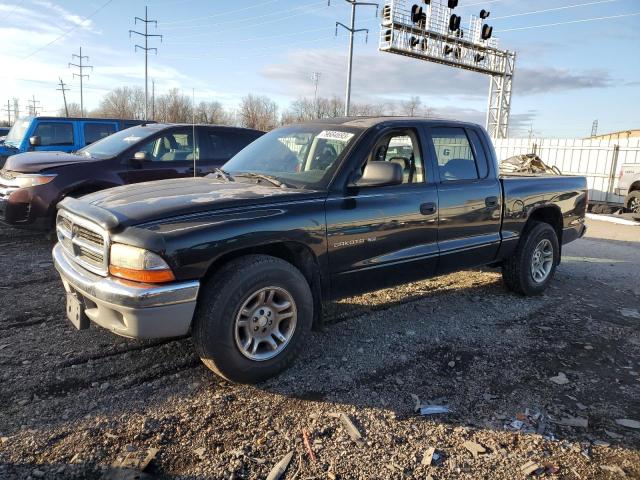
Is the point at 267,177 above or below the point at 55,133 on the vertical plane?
below

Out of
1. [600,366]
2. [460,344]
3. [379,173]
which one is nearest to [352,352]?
[460,344]

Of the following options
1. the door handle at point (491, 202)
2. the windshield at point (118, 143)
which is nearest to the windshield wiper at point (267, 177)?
the door handle at point (491, 202)

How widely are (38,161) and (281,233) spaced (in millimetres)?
5182

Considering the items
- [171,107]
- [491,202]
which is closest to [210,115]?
[171,107]

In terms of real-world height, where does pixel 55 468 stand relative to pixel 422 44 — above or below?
below

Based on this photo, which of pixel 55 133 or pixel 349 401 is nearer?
pixel 349 401

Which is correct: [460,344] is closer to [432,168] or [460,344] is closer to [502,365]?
[502,365]

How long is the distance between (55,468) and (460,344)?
320 cm

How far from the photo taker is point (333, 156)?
4.09 meters

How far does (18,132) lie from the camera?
11.8 m

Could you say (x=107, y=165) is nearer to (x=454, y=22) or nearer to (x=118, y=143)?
(x=118, y=143)

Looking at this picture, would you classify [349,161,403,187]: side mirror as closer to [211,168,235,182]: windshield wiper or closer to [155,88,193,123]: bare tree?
[211,168,235,182]: windshield wiper

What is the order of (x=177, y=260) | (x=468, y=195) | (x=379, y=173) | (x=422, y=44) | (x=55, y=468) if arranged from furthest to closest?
(x=422, y=44), (x=468, y=195), (x=379, y=173), (x=177, y=260), (x=55, y=468)

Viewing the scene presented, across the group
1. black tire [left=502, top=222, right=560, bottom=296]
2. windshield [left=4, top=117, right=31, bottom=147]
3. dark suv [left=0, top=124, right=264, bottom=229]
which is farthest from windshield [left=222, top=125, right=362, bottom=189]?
windshield [left=4, top=117, right=31, bottom=147]
